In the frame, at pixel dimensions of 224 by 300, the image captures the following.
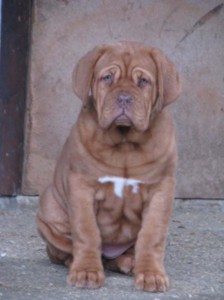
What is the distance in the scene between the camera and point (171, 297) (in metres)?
5.41

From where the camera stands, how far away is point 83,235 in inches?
219

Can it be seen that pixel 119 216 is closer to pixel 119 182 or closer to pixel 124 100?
pixel 119 182

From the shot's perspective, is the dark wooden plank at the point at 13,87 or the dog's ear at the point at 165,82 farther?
the dark wooden plank at the point at 13,87

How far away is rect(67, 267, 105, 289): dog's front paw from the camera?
17.9 feet

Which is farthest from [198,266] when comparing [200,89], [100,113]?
[200,89]

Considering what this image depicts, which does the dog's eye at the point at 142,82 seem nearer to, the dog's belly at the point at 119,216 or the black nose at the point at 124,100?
the black nose at the point at 124,100

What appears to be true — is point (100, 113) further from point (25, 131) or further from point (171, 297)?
point (25, 131)

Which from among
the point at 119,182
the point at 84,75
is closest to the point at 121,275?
the point at 119,182

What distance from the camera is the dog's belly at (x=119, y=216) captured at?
567cm

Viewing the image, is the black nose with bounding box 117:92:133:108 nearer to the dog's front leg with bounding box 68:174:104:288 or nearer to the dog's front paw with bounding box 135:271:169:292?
the dog's front leg with bounding box 68:174:104:288

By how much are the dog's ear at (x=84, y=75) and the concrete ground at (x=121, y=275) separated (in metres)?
0.97

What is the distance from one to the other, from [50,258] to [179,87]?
4.01ft

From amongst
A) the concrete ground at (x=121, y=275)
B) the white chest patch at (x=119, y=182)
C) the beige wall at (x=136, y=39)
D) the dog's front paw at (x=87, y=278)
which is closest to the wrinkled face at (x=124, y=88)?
the white chest patch at (x=119, y=182)

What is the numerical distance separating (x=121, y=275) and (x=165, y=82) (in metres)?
1.04
